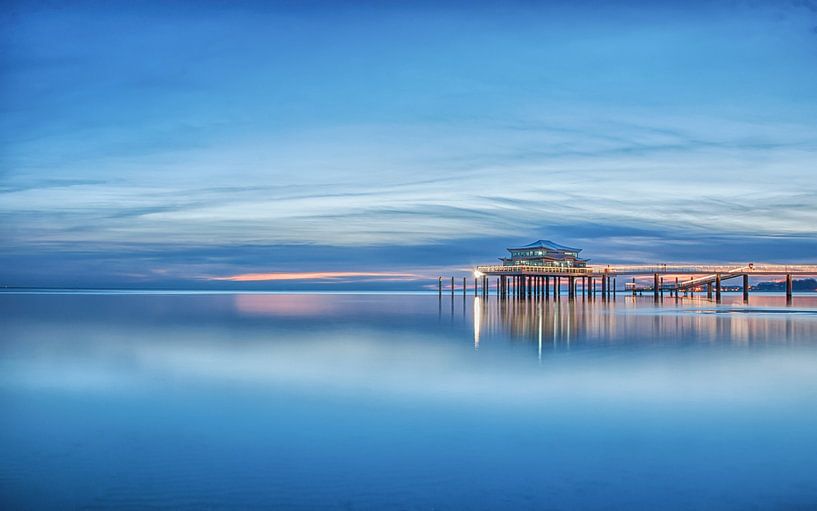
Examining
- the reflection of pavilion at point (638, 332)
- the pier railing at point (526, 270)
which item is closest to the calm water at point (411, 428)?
the reflection of pavilion at point (638, 332)

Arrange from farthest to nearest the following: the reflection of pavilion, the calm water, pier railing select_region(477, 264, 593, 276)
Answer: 1. pier railing select_region(477, 264, 593, 276)
2. the reflection of pavilion
3. the calm water

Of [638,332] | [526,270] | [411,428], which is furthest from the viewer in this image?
[526,270]

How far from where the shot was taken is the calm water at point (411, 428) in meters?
6.55

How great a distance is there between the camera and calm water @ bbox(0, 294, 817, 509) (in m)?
6.55

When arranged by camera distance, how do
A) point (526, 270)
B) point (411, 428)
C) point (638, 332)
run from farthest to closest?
point (526, 270) < point (638, 332) < point (411, 428)

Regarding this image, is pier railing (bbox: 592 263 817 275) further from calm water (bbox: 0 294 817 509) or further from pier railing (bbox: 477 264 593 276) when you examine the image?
calm water (bbox: 0 294 817 509)

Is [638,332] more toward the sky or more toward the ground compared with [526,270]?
more toward the ground

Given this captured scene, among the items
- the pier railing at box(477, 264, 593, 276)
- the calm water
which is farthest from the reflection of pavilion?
the pier railing at box(477, 264, 593, 276)

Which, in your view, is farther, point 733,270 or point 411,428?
point 733,270

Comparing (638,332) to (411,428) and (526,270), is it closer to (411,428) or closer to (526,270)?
(411,428)

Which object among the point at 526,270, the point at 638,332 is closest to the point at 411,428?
the point at 638,332

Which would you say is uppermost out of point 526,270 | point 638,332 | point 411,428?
point 526,270

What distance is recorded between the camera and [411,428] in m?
9.48

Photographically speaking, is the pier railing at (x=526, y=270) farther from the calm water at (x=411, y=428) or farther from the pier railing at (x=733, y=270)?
the calm water at (x=411, y=428)
